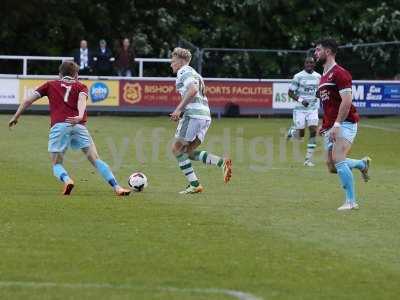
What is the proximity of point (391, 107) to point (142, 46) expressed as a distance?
9131mm

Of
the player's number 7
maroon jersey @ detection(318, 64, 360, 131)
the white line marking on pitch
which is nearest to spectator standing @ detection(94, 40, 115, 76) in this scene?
the player's number 7

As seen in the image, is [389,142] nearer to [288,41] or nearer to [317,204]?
[317,204]

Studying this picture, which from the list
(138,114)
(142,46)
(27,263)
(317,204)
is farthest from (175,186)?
(142,46)

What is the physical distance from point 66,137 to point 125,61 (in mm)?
21325

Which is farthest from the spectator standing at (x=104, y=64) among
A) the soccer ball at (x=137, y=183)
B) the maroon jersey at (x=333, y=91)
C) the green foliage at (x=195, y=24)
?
the maroon jersey at (x=333, y=91)

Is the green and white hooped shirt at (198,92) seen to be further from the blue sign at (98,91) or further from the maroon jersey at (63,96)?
the blue sign at (98,91)

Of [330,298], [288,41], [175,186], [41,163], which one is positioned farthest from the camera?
[288,41]

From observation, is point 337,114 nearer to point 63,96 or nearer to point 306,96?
point 63,96

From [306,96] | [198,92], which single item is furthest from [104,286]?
[306,96]

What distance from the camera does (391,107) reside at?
36188 millimetres

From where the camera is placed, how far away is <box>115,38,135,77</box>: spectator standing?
3603 cm

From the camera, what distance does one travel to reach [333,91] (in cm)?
1369

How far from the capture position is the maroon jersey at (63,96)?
48.8 ft

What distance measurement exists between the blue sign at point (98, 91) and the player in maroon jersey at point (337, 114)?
20977mm
